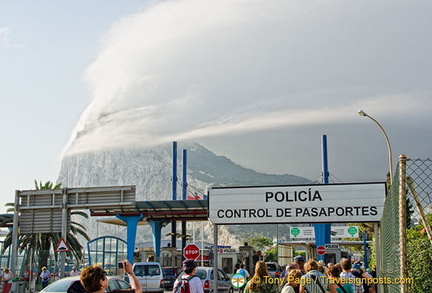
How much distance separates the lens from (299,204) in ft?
40.5

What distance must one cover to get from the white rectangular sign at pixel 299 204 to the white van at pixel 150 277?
14.0 m

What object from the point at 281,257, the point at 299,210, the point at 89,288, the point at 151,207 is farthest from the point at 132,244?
the point at 89,288

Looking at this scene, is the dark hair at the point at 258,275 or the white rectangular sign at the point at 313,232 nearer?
the dark hair at the point at 258,275

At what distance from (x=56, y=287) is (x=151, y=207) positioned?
2699 cm

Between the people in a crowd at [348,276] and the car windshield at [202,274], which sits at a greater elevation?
the people in a crowd at [348,276]

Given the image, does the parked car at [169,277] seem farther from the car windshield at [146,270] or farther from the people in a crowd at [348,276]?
the people in a crowd at [348,276]

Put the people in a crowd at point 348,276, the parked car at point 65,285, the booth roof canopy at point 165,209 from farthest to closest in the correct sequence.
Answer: the booth roof canopy at point 165,209, the parked car at point 65,285, the people in a crowd at point 348,276

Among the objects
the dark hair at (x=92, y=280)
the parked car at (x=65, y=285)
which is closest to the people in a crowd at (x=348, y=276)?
the dark hair at (x=92, y=280)

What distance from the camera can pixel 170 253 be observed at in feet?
147

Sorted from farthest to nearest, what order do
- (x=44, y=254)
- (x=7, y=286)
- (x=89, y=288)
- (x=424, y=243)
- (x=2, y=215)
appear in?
(x=2, y=215) → (x=44, y=254) → (x=7, y=286) → (x=424, y=243) → (x=89, y=288)

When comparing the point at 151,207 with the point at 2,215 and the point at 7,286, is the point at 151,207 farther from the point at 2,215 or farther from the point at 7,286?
the point at 7,286

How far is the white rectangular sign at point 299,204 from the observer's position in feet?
39.6

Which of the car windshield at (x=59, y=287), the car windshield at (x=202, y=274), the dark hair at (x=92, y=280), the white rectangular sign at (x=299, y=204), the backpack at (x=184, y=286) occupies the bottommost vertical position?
the car windshield at (x=202, y=274)

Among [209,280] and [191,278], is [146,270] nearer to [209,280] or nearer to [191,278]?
[209,280]
